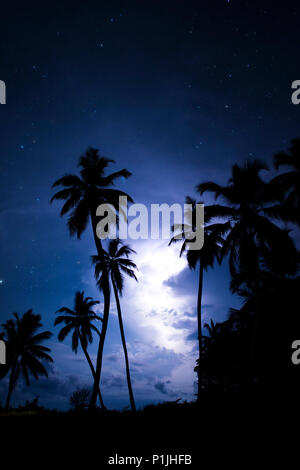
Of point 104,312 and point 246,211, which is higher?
point 246,211

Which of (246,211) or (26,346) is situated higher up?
(246,211)

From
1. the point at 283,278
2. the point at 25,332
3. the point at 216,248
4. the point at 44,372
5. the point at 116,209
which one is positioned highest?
the point at 116,209

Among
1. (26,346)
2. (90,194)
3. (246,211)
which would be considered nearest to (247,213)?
(246,211)

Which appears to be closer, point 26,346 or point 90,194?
point 90,194

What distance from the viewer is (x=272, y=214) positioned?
1602 cm

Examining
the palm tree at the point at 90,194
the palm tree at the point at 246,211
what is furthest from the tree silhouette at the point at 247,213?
the palm tree at the point at 90,194

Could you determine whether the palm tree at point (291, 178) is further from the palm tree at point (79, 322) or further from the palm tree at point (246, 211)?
the palm tree at point (79, 322)

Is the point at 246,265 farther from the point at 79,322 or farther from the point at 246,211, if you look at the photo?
the point at 79,322

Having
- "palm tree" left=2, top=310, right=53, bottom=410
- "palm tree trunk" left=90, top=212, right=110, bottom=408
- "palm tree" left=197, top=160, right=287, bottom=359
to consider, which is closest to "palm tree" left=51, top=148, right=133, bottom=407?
"palm tree trunk" left=90, top=212, right=110, bottom=408

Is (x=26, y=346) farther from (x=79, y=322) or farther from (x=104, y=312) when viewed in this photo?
(x=104, y=312)

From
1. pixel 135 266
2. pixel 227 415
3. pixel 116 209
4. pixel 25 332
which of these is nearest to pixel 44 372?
pixel 25 332

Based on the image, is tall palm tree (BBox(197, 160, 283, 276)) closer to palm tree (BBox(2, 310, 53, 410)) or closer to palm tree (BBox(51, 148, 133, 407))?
palm tree (BBox(51, 148, 133, 407))
